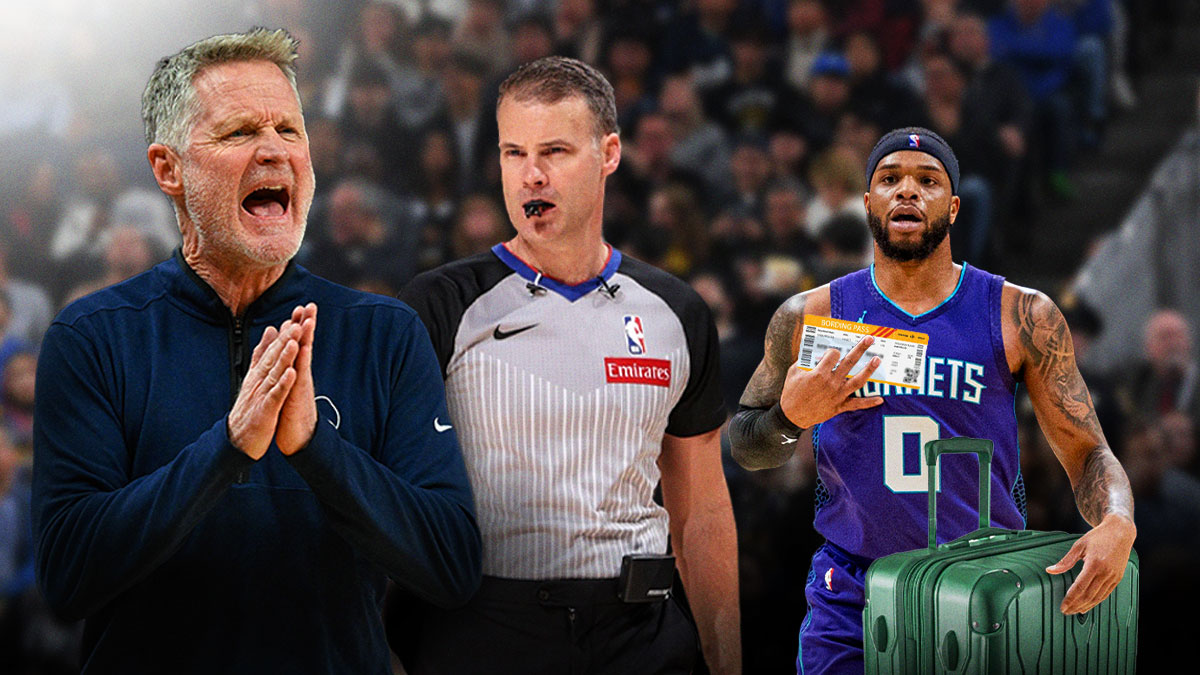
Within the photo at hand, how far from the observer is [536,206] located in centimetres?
294

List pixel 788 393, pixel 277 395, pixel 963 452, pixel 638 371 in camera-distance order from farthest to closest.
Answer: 1. pixel 638 371
2. pixel 788 393
3. pixel 963 452
4. pixel 277 395

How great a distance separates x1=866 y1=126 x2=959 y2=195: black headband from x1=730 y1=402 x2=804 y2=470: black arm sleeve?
55 cm

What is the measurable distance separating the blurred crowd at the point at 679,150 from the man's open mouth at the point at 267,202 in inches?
172

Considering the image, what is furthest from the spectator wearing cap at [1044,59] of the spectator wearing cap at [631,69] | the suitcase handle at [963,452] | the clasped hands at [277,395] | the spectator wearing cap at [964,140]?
the clasped hands at [277,395]

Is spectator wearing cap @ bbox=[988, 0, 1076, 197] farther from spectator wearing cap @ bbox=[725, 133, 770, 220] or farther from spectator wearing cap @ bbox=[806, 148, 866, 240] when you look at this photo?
spectator wearing cap @ bbox=[725, 133, 770, 220]

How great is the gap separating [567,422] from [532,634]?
45 cm

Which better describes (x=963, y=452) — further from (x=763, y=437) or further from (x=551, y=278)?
(x=551, y=278)

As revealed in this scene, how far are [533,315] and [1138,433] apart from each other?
477cm

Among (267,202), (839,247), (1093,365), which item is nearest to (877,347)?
(267,202)

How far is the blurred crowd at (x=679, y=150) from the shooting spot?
6984mm

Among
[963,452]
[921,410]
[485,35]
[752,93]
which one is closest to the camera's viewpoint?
[963,452]

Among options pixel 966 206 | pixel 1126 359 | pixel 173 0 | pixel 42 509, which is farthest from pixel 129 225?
pixel 42 509

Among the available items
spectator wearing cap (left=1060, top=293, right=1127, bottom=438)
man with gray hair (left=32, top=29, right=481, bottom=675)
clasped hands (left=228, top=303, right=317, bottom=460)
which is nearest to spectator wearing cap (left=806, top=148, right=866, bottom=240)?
spectator wearing cap (left=1060, top=293, right=1127, bottom=438)

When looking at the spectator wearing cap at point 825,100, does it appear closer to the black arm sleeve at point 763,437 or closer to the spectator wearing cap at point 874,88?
the spectator wearing cap at point 874,88
